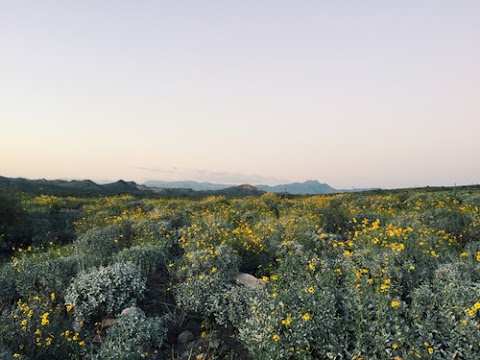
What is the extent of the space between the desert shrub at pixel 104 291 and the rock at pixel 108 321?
10 centimetres

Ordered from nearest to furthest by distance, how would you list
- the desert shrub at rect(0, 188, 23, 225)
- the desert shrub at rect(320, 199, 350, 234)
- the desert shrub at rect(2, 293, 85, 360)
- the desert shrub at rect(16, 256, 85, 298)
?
the desert shrub at rect(2, 293, 85, 360) → the desert shrub at rect(16, 256, 85, 298) → the desert shrub at rect(320, 199, 350, 234) → the desert shrub at rect(0, 188, 23, 225)

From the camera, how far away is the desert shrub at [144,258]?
782 centimetres

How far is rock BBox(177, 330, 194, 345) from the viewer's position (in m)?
5.70

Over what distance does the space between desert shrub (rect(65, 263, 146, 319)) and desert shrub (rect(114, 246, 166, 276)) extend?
0.77 m

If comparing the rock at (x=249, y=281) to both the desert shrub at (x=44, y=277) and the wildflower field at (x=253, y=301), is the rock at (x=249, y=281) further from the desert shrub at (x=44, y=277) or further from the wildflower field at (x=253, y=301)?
the desert shrub at (x=44, y=277)

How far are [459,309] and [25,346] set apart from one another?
5875 millimetres

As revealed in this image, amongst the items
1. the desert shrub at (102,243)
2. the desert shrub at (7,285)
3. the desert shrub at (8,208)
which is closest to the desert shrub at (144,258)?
the desert shrub at (102,243)

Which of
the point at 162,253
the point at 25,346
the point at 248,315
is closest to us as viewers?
the point at 25,346

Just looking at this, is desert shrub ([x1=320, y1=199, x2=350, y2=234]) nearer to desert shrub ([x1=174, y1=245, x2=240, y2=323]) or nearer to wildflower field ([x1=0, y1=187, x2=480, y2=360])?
wildflower field ([x1=0, y1=187, x2=480, y2=360])

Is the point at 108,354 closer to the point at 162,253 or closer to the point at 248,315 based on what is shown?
the point at 248,315

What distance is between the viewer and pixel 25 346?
4.99m

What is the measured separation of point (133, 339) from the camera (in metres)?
5.01

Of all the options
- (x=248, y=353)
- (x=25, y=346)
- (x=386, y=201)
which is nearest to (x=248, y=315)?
(x=248, y=353)

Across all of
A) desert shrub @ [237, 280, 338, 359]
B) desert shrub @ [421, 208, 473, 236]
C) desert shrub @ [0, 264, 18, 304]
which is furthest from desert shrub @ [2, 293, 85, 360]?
desert shrub @ [421, 208, 473, 236]
